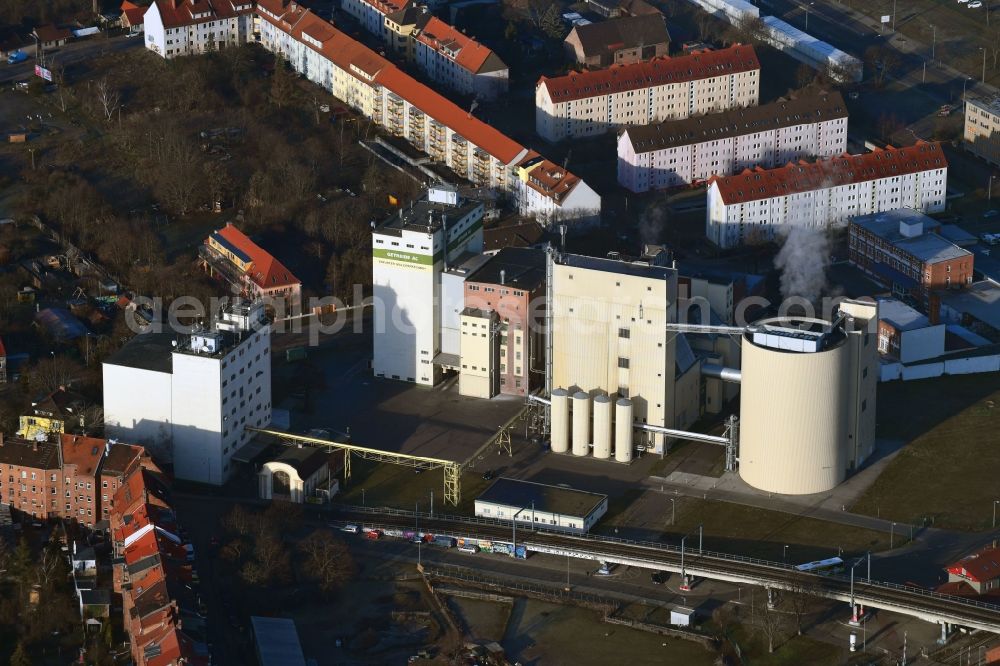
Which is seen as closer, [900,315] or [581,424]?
[581,424]

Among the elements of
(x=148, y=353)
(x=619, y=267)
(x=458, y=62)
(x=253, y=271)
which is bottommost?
(x=253, y=271)

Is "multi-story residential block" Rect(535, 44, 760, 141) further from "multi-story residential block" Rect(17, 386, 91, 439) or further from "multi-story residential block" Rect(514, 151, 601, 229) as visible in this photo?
"multi-story residential block" Rect(17, 386, 91, 439)

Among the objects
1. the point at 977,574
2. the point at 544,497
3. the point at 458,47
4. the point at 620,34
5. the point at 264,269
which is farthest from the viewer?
the point at 620,34

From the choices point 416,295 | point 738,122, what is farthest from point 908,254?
point 416,295

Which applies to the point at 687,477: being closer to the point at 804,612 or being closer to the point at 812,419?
the point at 812,419

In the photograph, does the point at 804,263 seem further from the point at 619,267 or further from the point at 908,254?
the point at 619,267

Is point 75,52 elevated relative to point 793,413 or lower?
elevated
